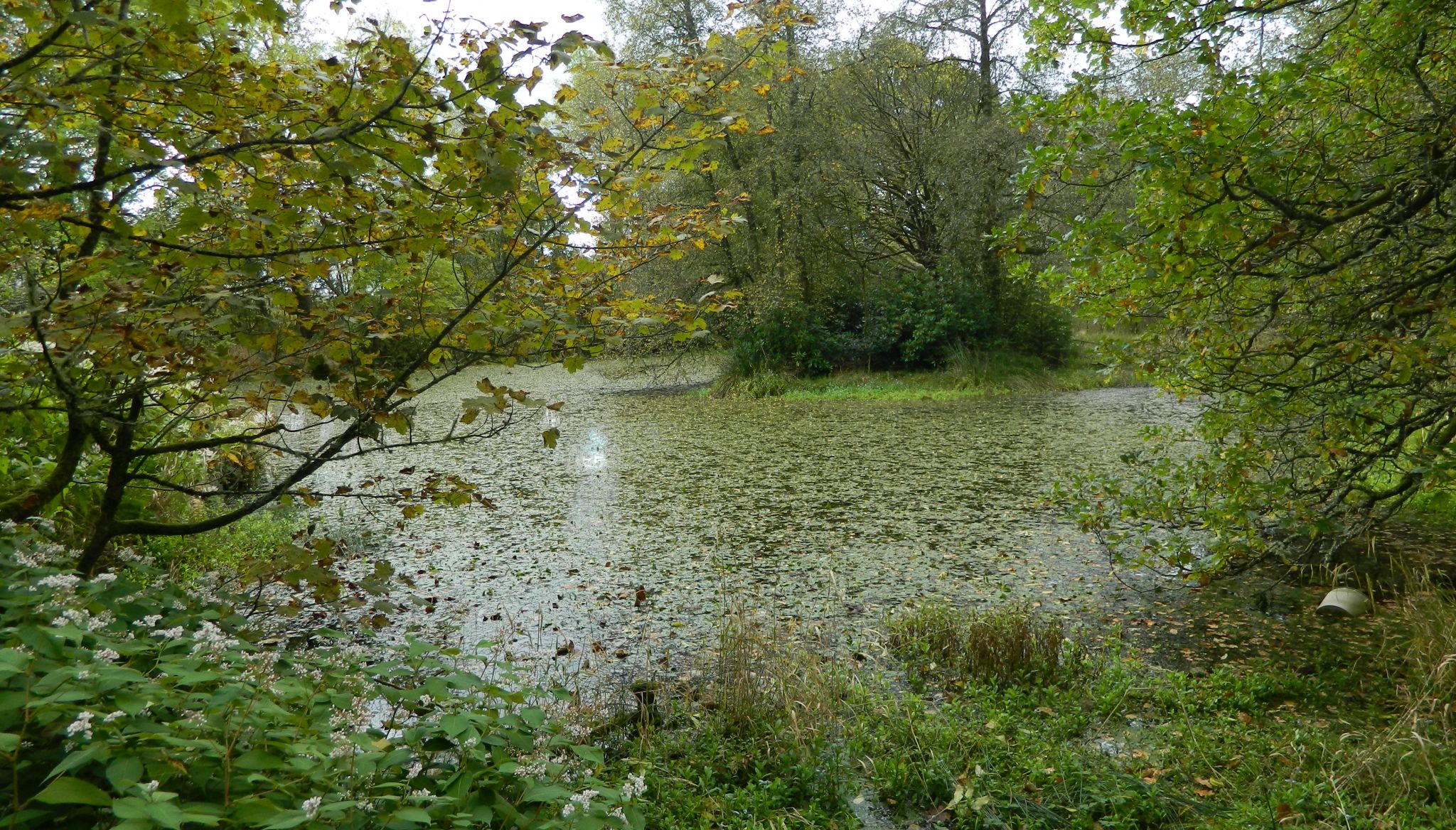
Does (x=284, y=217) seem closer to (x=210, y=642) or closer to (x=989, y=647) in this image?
(x=210, y=642)

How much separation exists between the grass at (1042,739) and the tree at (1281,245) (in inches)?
20.7

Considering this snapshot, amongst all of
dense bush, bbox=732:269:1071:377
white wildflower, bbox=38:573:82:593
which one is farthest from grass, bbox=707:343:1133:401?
white wildflower, bbox=38:573:82:593

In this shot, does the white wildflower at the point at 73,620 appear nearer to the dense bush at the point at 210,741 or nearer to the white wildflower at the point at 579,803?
the dense bush at the point at 210,741

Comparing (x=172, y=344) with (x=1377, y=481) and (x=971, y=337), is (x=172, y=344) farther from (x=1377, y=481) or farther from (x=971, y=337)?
(x=971, y=337)

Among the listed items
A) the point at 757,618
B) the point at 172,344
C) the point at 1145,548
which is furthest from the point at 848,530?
the point at 172,344

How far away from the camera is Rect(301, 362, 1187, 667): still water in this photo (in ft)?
12.2

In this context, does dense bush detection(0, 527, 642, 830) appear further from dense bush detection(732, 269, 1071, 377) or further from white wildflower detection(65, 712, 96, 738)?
dense bush detection(732, 269, 1071, 377)

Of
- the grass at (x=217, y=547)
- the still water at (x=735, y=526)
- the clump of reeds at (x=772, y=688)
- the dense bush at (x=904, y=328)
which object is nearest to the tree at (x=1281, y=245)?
the still water at (x=735, y=526)

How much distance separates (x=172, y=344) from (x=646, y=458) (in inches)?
234

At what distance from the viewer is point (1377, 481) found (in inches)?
183

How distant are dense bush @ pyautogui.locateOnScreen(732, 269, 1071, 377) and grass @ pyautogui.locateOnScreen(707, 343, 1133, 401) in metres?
0.25

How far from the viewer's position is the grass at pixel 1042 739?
2.07 m

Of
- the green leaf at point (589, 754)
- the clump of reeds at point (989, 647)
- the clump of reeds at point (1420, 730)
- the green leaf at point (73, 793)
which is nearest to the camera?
the green leaf at point (73, 793)

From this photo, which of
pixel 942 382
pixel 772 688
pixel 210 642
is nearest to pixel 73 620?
pixel 210 642
